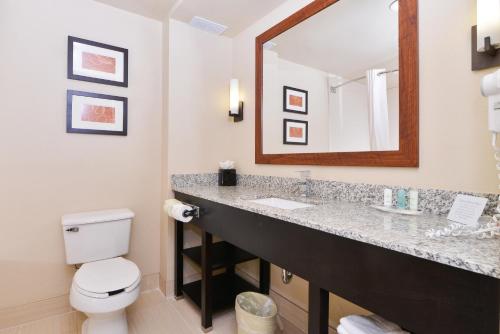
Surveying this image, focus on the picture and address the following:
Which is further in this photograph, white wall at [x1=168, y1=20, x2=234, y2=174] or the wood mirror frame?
white wall at [x1=168, y1=20, x2=234, y2=174]

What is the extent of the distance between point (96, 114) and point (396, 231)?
6.57ft

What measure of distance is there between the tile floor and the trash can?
0.67 ft

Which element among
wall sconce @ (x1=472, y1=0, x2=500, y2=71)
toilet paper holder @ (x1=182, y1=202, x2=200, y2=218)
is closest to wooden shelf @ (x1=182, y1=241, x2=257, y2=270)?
toilet paper holder @ (x1=182, y1=202, x2=200, y2=218)

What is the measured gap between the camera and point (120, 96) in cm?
202

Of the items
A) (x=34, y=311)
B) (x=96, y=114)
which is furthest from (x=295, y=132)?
(x=34, y=311)

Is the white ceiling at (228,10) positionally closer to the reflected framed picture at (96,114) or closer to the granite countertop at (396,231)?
the reflected framed picture at (96,114)

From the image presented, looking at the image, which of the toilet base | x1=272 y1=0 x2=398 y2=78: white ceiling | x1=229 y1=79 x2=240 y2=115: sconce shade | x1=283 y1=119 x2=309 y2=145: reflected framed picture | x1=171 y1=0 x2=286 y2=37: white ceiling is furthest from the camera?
x1=229 y1=79 x2=240 y2=115: sconce shade

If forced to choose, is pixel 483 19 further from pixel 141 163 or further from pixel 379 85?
pixel 141 163

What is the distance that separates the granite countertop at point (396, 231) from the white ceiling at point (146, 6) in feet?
5.18

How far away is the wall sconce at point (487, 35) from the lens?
893 millimetres

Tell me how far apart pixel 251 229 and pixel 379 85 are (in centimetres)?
96

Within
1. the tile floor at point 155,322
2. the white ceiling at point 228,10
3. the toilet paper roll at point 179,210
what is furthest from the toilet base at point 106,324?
the white ceiling at point 228,10

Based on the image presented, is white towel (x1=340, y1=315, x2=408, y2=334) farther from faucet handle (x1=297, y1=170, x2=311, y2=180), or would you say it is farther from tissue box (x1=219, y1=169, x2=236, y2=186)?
tissue box (x1=219, y1=169, x2=236, y2=186)

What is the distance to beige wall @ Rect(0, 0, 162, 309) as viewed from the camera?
167 centimetres
